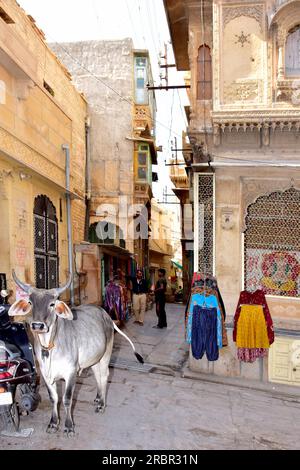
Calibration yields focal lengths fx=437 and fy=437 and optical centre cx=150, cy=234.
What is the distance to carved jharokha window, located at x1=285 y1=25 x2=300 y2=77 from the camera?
873 cm

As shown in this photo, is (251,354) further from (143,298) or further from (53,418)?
(143,298)

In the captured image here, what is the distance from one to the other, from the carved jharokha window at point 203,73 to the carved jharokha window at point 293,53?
1.57 metres

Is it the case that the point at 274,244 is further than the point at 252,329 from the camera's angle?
Yes

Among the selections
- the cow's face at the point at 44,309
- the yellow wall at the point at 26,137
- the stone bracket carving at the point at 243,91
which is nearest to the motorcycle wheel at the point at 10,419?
the cow's face at the point at 44,309

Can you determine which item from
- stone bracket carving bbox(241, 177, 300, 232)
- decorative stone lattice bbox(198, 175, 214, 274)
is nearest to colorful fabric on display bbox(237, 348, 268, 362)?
decorative stone lattice bbox(198, 175, 214, 274)

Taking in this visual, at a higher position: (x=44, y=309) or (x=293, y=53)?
(x=293, y=53)

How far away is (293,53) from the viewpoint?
8766 millimetres

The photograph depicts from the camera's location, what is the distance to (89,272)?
44.5ft

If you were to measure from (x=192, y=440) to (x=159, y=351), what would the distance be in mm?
5017

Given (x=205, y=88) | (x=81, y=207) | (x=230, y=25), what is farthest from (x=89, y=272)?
(x=230, y=25)

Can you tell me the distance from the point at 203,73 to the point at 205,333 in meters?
5.42

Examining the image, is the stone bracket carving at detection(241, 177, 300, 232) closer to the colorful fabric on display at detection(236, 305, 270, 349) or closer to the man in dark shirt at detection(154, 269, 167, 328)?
the colorful fabric on display at detection(236, 305, 270, 349)

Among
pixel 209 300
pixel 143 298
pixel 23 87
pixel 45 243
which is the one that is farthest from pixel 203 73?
pixel 143 298

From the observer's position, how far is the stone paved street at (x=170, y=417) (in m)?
4.83
